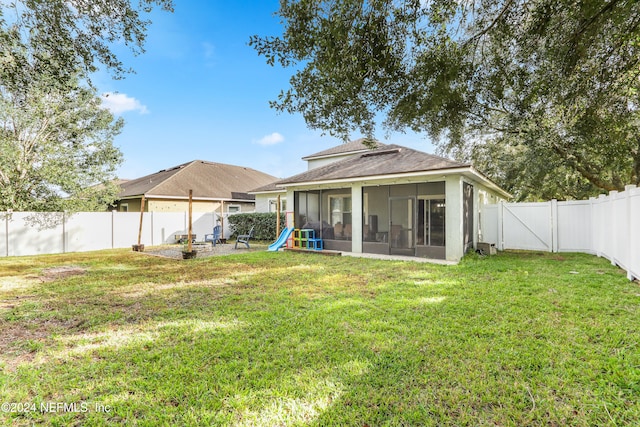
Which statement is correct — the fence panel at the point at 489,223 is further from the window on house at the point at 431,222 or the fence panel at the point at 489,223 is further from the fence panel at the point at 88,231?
the fence panel at the point at 88,231

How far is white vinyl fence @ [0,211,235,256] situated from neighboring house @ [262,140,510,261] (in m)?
7.94

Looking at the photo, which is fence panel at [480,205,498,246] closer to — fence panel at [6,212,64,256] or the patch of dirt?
the patch of dirt

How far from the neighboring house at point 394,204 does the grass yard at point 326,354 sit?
11.4 ft

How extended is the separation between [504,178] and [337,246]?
49.0 ft

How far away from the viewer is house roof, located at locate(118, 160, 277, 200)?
18859mm

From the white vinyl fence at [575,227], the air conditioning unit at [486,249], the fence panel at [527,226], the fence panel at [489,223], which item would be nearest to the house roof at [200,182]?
the fence panel at [489,223]

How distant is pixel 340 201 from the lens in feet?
39.8

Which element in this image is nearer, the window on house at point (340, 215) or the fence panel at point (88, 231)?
the window on house at point (340, 215)

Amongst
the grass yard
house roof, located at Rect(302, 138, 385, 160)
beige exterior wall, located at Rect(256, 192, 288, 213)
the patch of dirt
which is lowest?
the grass yard

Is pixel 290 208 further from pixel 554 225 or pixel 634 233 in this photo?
pixel 634 233

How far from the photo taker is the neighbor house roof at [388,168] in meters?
9.24

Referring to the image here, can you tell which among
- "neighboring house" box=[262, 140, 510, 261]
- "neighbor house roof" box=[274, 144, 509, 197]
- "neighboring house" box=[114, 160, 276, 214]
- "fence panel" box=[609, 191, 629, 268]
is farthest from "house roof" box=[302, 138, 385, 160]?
"fence panel" box=[609, 191, 629, 268]

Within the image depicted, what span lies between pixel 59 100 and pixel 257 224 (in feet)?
33.5

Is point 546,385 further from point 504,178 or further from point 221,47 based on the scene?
point 504,178
